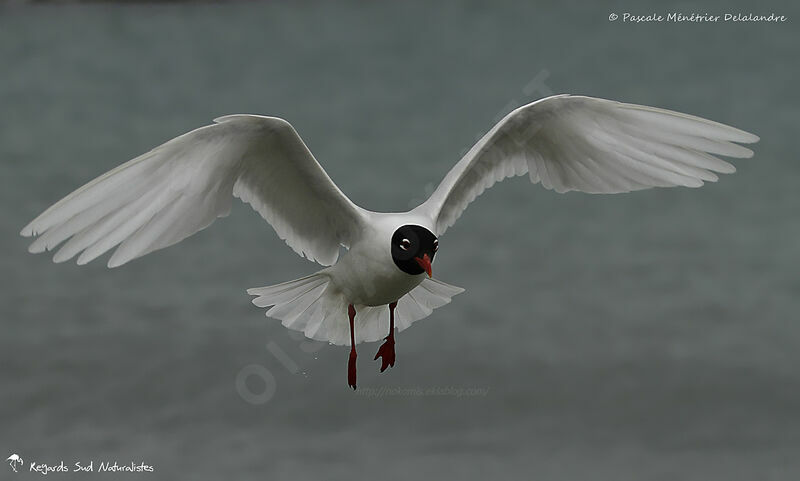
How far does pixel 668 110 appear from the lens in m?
3.94

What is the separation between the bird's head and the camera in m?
3.64

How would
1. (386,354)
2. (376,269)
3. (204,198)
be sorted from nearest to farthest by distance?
(204,198) → (376,269) → (386,354)

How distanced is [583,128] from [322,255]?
112 centimetres

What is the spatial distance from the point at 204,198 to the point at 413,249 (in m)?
0.72

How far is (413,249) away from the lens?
3.64 metres

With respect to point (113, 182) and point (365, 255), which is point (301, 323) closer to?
point (365, 255)

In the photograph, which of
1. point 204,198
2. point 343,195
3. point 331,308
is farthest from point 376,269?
point 204,198

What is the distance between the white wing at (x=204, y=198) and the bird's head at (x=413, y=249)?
0.27m

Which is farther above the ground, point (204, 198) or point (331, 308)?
point (204, 198)

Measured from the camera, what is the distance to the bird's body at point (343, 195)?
11.0ft

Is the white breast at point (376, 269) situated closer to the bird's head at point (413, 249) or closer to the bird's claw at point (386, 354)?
the bird's head at point (413, 249)

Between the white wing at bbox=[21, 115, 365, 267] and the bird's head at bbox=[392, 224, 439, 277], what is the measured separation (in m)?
0.27

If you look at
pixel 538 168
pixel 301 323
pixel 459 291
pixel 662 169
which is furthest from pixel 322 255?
pixel 662 169

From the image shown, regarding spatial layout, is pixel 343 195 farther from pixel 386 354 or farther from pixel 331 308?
pixel 386 354
